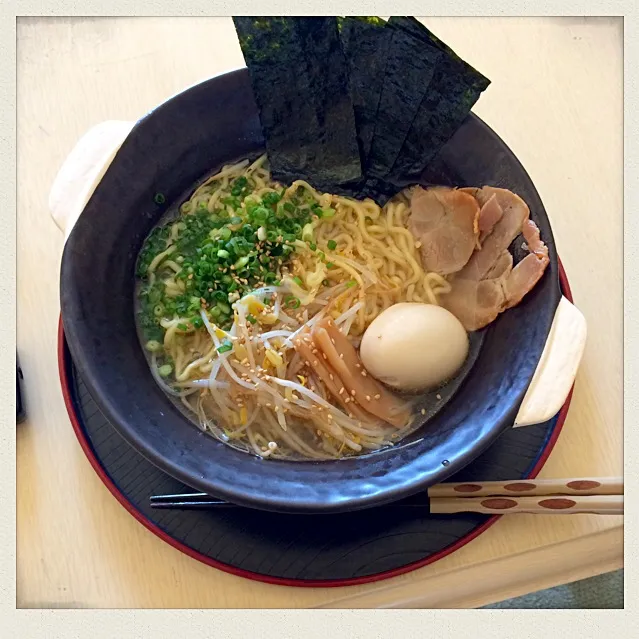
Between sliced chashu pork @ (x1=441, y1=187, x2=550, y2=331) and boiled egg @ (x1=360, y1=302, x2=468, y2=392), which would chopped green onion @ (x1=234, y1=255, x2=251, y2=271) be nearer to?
boiled egg @ (x1=360, y1=302, x2=468, y2=392)

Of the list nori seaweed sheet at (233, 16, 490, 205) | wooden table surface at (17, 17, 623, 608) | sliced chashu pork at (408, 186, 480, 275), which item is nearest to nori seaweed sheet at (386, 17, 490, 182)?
nori seaweed sheet at (233, 16, 490, 205)

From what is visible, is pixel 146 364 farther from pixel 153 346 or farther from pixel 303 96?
pixel 303 96

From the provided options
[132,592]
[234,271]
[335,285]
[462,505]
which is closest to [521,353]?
[462,505]

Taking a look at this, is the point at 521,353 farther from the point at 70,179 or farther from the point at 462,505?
the point at 70,179

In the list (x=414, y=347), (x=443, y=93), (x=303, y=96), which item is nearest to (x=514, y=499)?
(x=414, y=347)

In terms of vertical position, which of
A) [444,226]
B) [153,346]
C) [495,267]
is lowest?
[153,346]

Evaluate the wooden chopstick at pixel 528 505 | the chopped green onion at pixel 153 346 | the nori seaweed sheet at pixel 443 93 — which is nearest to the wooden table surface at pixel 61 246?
the wooden chopstick at pixel 528 505

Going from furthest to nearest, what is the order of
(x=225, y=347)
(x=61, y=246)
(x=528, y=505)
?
(x=61, y=246), (x=225, y=347), (x=528, y=505)
